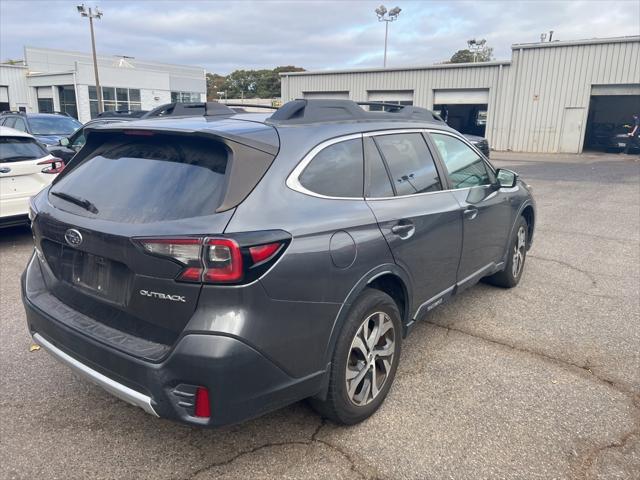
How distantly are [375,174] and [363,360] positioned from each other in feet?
3.66

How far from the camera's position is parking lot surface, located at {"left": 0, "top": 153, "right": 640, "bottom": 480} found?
260 cm

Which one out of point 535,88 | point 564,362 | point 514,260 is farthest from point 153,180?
point 535,88

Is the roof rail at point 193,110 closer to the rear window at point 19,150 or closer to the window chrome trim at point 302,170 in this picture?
the window chrome trim at point 302,170

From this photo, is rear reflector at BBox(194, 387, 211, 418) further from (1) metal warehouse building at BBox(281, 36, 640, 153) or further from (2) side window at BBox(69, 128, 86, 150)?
(1) metal warehouse building at BBox(281, 36, 640, 153)

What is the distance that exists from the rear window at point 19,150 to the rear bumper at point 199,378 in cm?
505

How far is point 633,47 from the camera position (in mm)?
22125

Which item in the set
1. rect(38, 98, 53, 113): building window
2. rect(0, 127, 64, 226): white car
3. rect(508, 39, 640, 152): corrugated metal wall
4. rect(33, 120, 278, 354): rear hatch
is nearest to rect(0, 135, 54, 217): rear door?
rect(0, 127, 64, 226): white car

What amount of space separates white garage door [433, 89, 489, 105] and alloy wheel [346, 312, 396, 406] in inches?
1040

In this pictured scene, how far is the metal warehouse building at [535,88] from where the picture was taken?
23.1 m

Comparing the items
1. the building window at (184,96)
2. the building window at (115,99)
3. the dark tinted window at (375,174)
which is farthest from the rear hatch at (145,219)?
the building window at (184,96)

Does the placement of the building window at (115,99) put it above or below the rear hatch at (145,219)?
above

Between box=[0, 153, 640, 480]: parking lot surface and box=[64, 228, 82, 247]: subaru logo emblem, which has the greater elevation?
box=[64, 228, 82, 247]: subaru logo emblem

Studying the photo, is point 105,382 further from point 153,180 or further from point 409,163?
point 409,163

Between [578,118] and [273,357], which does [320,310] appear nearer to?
[273,357]
